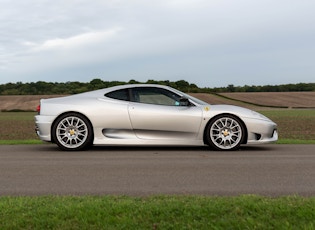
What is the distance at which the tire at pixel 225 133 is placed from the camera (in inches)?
338

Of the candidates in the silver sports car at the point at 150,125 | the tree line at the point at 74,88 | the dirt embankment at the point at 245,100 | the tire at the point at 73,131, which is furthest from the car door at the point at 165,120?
the dirt embankment at the point at 245,100

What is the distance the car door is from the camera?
28.1ft

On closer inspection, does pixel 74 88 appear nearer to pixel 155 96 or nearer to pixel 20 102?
pixel 20 102

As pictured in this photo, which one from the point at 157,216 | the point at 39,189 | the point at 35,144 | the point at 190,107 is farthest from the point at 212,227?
the point at 35,144

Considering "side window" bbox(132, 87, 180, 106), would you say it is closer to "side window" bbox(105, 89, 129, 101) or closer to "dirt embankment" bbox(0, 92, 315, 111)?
"side window" bbox(105, 89, 129, 101)

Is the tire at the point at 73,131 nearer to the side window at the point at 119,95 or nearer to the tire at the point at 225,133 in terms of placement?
the side window at the point at 119,95

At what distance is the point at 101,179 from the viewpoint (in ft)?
18.7

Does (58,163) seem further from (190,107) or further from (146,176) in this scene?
(190,107)

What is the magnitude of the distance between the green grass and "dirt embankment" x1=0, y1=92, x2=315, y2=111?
49022 millimetres

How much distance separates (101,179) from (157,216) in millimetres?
2238

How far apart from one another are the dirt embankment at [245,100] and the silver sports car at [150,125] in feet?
145

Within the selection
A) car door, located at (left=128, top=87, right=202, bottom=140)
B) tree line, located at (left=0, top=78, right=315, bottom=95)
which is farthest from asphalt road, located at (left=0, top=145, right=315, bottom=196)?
tree line, located at (left=0, top=78, right=315, bottom=95)

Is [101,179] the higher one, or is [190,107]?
[190,107]

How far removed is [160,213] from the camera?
3.65 metres
